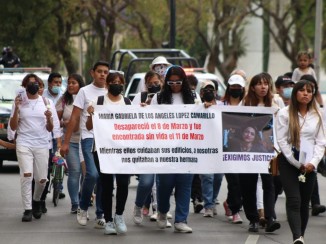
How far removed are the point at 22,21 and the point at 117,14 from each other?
12.3 feet

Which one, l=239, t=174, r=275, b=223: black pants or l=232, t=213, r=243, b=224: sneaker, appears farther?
l=232, t=213, r=243, b=224: sneaker

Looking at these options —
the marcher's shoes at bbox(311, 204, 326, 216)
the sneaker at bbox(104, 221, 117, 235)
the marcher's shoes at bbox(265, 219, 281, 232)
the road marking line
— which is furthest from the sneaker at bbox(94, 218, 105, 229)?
the marcher's shoes at bbox(311, 204, 326, 216)

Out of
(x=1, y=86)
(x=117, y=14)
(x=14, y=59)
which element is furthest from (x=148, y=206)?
(x=117, y=14)

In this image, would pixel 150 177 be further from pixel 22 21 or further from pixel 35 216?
pixel 22 21

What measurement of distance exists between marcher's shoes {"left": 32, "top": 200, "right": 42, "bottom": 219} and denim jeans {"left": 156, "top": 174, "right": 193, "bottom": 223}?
204 centimetres

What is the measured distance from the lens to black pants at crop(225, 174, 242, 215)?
43.6 feet

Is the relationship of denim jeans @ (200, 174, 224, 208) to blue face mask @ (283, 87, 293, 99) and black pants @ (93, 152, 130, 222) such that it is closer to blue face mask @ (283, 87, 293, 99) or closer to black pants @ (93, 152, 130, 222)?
blue face mask @ (283, 87, 293, 99)

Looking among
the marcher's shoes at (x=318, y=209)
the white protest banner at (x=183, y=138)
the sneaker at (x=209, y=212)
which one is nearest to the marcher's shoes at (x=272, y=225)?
the white protest banner at (x=183, y=138)

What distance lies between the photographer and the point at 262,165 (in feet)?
41.4

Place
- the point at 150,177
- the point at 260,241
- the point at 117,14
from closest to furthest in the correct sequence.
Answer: the point at 260,241
the point at 150,177
the point at 117,14

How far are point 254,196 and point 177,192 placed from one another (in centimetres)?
85

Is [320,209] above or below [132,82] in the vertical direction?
below

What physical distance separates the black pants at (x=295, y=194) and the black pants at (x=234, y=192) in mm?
2164

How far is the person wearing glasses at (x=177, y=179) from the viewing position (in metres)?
12.3
